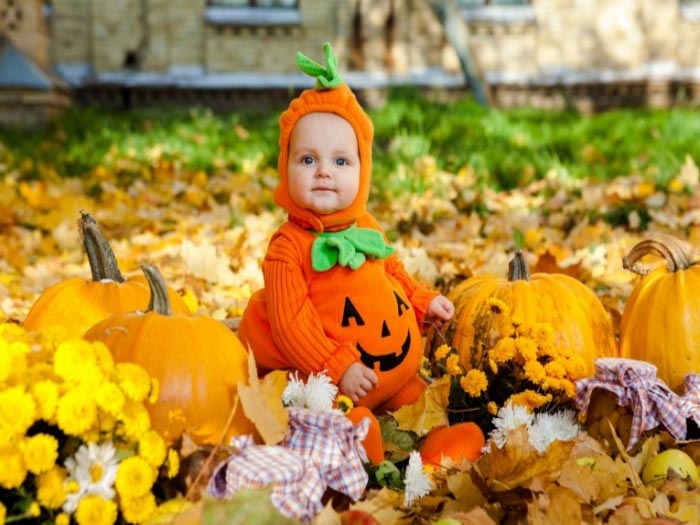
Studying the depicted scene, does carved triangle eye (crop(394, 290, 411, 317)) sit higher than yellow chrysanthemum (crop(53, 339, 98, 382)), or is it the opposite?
yellow chrysanthemum (crop(53, 339, 98, 382))

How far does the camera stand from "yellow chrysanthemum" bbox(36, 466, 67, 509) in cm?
148

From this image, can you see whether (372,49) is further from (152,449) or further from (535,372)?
(152,449)

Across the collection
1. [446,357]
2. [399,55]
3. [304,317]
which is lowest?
[446,357]

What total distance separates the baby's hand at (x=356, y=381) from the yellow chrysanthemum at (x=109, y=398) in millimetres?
699

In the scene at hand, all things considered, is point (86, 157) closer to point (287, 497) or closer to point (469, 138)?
point (469, 138)

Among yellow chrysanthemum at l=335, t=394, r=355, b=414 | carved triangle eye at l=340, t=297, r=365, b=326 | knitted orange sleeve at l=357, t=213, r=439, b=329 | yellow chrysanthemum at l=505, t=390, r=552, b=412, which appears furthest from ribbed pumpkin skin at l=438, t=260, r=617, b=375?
yellow chrysanthemum at l=335, t=394, r=355, b=414

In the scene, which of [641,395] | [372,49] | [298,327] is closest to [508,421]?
[641,395]

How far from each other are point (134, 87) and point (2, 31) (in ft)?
9.27

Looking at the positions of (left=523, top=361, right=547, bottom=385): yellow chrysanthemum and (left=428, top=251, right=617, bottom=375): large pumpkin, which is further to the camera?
(left=428, top=251, right=617, bottom=375): large pumpkin

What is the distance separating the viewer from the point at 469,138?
758cm

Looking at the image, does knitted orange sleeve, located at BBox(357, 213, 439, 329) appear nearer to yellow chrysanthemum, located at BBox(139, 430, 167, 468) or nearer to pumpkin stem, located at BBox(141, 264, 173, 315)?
pumpkin stem, located at BBox(141, 264, 173, 315)

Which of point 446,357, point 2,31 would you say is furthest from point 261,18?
point 446,357

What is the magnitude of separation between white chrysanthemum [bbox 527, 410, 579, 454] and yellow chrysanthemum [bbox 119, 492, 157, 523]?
0.88 meters

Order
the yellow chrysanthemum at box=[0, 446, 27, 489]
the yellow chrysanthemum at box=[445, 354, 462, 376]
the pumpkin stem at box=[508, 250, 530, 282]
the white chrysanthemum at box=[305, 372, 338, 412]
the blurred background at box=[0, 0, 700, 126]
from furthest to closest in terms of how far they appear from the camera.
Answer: the blurred background at box=[0, 0, 700, 126]
the pumpkin stem at box=[508, 250, 530, 282]
the yellow chrysanthemum at box=[445, 354, 462, 376]
the white chrysanthemum at box=[305, 372, 338, 412]
the yellow chrysanthemum at box=[0, 446, 27, 489]
